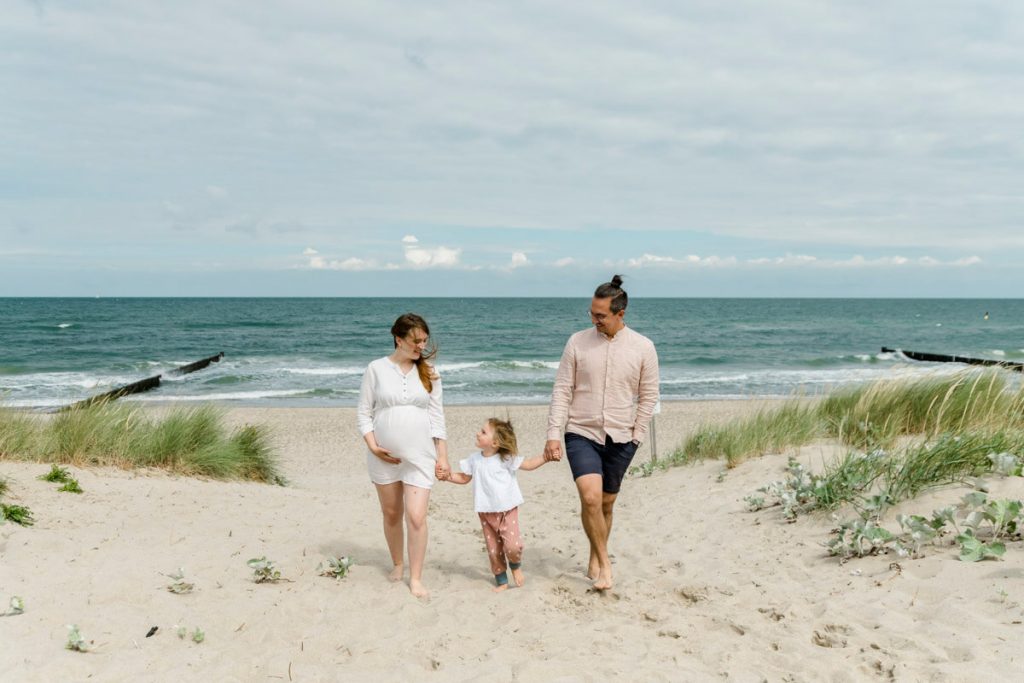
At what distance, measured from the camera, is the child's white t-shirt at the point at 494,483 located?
17.7 feet

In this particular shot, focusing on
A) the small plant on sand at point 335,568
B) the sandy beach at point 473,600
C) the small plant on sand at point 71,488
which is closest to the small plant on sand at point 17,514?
the sandy beach at point 473,600

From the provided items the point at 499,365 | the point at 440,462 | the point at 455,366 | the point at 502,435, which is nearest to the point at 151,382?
the point at 455,366

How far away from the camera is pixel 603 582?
5469 millimetres

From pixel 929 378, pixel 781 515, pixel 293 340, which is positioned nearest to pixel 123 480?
pixel 781 515

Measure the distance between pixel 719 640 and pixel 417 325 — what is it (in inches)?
106

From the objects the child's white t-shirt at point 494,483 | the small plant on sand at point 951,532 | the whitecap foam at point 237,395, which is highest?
the child's white t-shirt at point 494,483

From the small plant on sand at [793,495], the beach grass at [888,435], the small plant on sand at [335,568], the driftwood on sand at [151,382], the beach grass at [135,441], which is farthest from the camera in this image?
the driftwood on sand at [151,382]

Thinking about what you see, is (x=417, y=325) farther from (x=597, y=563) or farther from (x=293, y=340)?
(x=293, y=340)

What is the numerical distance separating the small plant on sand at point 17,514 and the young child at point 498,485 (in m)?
3.53

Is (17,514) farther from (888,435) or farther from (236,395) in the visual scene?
(236,395)

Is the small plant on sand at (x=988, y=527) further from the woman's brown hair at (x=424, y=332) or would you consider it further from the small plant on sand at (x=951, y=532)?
the woman's brown hair at (x=424, y=332)

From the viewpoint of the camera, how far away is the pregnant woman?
5.20m

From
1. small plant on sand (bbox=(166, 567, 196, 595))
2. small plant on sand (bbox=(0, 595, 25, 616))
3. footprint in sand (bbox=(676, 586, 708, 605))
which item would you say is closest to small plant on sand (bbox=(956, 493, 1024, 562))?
footprint in sand (bbox=(676, 586, 708, 605))

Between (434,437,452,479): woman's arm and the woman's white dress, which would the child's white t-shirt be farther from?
the woman's white dress
